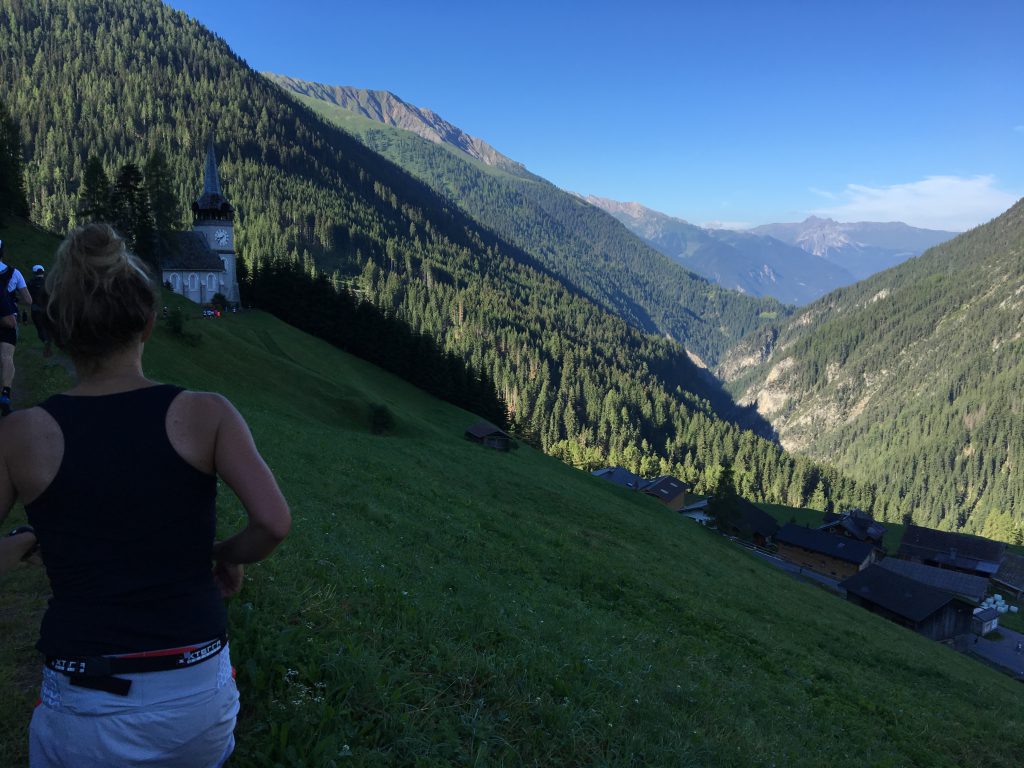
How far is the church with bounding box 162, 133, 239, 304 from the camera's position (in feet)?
230

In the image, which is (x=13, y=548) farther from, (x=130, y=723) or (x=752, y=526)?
(x=752, y=526)

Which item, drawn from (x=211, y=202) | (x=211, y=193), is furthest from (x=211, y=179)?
(x=211, y=202)

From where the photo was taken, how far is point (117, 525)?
2736 millimetres

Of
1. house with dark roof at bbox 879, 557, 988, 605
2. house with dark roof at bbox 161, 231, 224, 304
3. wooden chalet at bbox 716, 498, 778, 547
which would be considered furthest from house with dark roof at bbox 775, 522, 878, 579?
house with dark roof at bbox 161, 231, 224, 304

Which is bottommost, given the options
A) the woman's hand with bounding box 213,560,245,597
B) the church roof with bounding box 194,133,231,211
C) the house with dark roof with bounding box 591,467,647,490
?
the house with dark roof with bounding box 591,467,647,490

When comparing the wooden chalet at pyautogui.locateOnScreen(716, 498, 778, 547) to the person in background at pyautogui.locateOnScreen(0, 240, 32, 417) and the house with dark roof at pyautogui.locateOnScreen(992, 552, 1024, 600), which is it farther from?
the person in background at pyautogui.locateOnScreen(0, 240, 32, 417)

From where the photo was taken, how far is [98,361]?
114 inches

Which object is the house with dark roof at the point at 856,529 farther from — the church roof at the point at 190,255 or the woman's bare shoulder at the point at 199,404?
the woman's bare shoulder at the point at 199,404

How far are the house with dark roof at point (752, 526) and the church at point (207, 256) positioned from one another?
80539 mm

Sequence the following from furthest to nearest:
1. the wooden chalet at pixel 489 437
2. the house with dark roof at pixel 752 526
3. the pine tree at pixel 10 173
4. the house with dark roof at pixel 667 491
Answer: the house with dark roof at pixel 667 491, the house with dark roof at pixel 752 526, the wooden chalet at pixel 489 437, the pine tree at pixel 10 173

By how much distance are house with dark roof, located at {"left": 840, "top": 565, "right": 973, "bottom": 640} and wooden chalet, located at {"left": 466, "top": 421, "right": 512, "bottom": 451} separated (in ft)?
140

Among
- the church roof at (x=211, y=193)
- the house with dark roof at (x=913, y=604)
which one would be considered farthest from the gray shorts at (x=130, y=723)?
the church roof at (x=211, y=193)

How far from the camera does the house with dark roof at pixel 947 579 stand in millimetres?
78062

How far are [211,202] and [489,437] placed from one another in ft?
179
